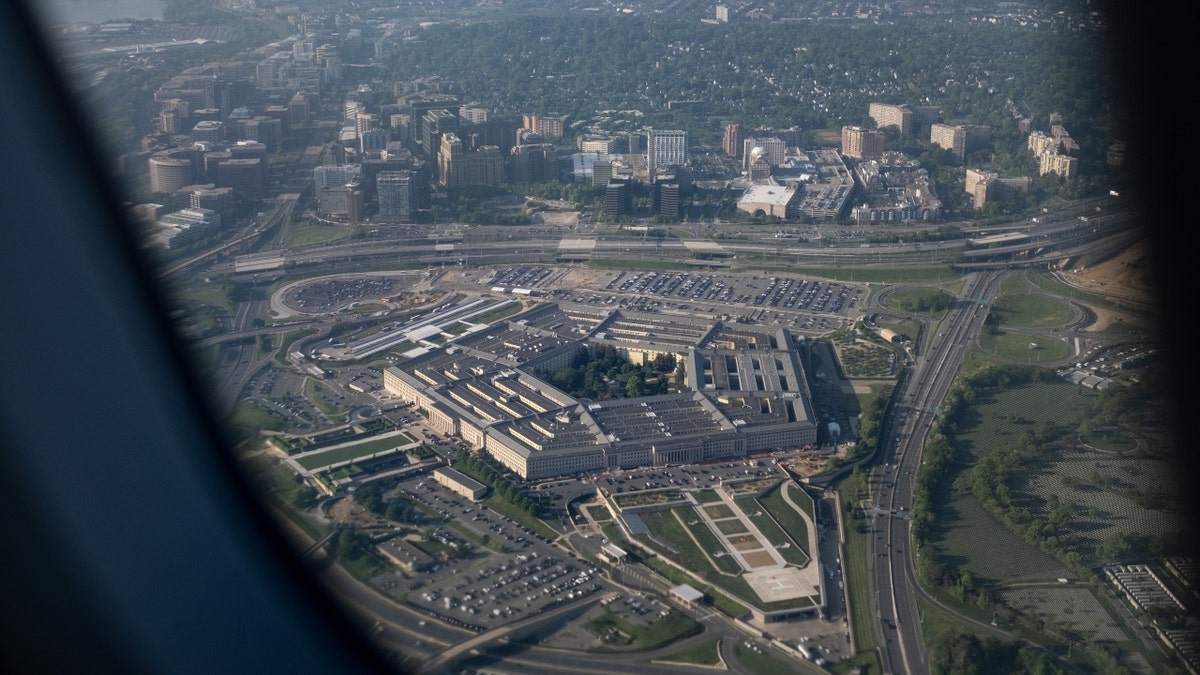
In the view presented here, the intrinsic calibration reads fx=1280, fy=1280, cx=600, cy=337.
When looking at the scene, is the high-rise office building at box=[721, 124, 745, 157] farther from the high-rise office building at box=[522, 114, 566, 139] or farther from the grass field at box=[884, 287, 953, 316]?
the grass field at box=[884, 287, 953, 316]

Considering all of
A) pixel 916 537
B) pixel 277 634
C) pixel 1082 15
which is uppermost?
pixel 1082 15

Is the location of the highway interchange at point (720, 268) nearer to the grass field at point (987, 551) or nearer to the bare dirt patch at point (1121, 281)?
the grass field at point (987, 551)

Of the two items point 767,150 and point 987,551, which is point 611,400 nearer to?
point 987,551

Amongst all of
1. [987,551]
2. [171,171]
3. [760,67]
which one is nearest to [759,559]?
[987,551]

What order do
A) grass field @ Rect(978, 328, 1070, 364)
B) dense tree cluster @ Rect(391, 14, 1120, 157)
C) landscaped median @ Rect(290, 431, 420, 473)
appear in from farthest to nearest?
dense tree cluster @ Rect(391, 14, 1120, 157) → grass field @ Rect(978, 328, 1070, 364) → landscaped median @ Rect(290, 431, 420, 473)

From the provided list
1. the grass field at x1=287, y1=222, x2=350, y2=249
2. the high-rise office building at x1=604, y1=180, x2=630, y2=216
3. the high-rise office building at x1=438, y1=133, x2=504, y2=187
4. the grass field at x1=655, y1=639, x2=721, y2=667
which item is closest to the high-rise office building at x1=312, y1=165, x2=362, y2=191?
the high-rise office building at x1=438, y1=133, x2=504, y2=187

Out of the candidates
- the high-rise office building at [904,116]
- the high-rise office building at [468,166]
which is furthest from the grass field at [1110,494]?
the high-rise office building at [904,116]

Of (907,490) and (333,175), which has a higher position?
(333,175)

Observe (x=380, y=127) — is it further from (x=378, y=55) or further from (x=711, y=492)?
(x=711, y=492)

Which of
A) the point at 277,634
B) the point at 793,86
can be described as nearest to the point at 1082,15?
the point at 793,86
